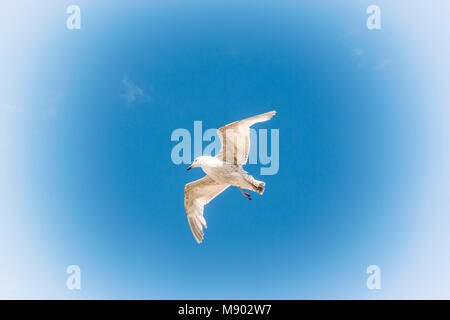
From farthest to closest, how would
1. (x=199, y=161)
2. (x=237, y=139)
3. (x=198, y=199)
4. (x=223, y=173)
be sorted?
1. (x=198, y=199)
2. (x=199, y=161)
3. (x=223, y=173)
4. (x=237, y=139)

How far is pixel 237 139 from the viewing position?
8094 millimetres

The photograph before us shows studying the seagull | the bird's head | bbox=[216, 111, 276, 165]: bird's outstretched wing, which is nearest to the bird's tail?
the seagull

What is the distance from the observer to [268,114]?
7.44 meters

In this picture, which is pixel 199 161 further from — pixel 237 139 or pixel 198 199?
pixel 198 199

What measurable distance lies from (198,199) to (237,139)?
2.30m

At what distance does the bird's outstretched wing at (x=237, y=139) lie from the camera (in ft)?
25.0

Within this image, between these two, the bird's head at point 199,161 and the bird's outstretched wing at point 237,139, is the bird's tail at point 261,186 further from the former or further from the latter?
the bird's head at point 199,161

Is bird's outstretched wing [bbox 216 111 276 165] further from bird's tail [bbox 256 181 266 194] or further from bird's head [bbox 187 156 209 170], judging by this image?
bird's tail [bbox 256 181 266 194]

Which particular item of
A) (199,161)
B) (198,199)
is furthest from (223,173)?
(198,199)

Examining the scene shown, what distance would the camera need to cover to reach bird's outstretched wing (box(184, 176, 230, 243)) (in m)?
9.36

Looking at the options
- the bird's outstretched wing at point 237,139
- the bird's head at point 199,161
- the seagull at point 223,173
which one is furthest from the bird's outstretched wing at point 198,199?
the bird's outstretched wing at point 237,139
